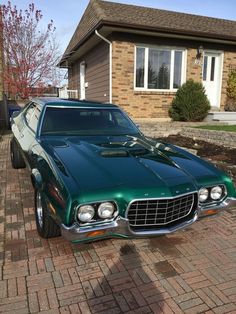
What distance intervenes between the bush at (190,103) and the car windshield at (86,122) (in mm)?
7508

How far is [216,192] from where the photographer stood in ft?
9.82

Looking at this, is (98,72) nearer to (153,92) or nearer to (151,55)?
(151,55)

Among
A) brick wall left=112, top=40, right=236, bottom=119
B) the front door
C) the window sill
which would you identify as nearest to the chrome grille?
brick wall left=112, top=40, right=236, bottom=119

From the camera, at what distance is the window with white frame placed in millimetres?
11594

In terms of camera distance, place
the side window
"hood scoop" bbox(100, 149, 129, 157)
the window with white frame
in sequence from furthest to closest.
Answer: the window with white frame
the side window
"hood scoop" bbox(100, 149, 129, 157)

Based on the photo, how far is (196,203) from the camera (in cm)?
284

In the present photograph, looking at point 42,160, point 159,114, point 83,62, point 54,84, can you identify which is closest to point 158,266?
point 42,160

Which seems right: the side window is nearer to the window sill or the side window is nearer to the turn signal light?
the turn signal light

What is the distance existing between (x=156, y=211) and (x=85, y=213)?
0.65 metres

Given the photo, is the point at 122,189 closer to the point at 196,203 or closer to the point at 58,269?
the point at 196,203

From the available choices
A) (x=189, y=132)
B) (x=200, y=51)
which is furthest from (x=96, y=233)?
(x=200, y=51)

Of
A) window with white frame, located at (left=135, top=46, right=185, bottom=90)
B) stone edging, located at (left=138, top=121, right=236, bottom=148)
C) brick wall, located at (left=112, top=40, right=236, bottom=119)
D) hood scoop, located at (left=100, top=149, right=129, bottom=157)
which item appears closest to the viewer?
hood scoop, located at (left=100, top=149, right=129, bottom=157)

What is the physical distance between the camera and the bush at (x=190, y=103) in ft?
37.6

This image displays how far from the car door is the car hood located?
354 millimetres
